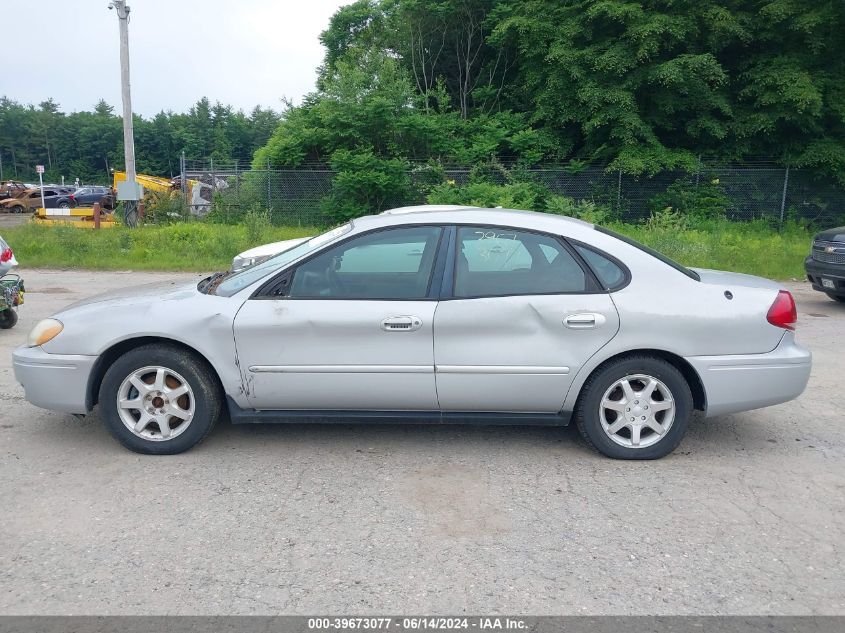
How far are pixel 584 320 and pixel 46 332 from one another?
3415 mm

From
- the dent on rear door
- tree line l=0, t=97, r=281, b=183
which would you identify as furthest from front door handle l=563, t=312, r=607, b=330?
tree line l=0, t=97, r=281, b=183

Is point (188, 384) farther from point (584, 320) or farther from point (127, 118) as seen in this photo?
point (127, 118)

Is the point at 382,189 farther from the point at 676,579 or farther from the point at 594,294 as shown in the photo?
the point at 676,579

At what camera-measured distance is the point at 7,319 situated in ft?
28.5

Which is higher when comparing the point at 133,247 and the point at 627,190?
the point at 627,190

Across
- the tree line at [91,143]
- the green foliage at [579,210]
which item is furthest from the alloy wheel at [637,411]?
the tree line at [91,143]

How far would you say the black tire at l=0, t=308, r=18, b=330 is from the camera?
28.4ft

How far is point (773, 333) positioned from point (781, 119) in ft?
63.3

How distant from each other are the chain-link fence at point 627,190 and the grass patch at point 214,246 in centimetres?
227

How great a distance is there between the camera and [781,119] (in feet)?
68.9

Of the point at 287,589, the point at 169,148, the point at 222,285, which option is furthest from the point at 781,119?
the point at 169,148

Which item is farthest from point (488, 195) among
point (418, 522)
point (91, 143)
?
point (91, 143)

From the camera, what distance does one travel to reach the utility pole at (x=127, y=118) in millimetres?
19862

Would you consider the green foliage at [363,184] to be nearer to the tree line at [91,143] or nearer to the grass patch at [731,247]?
the grass patch at [731,247]
